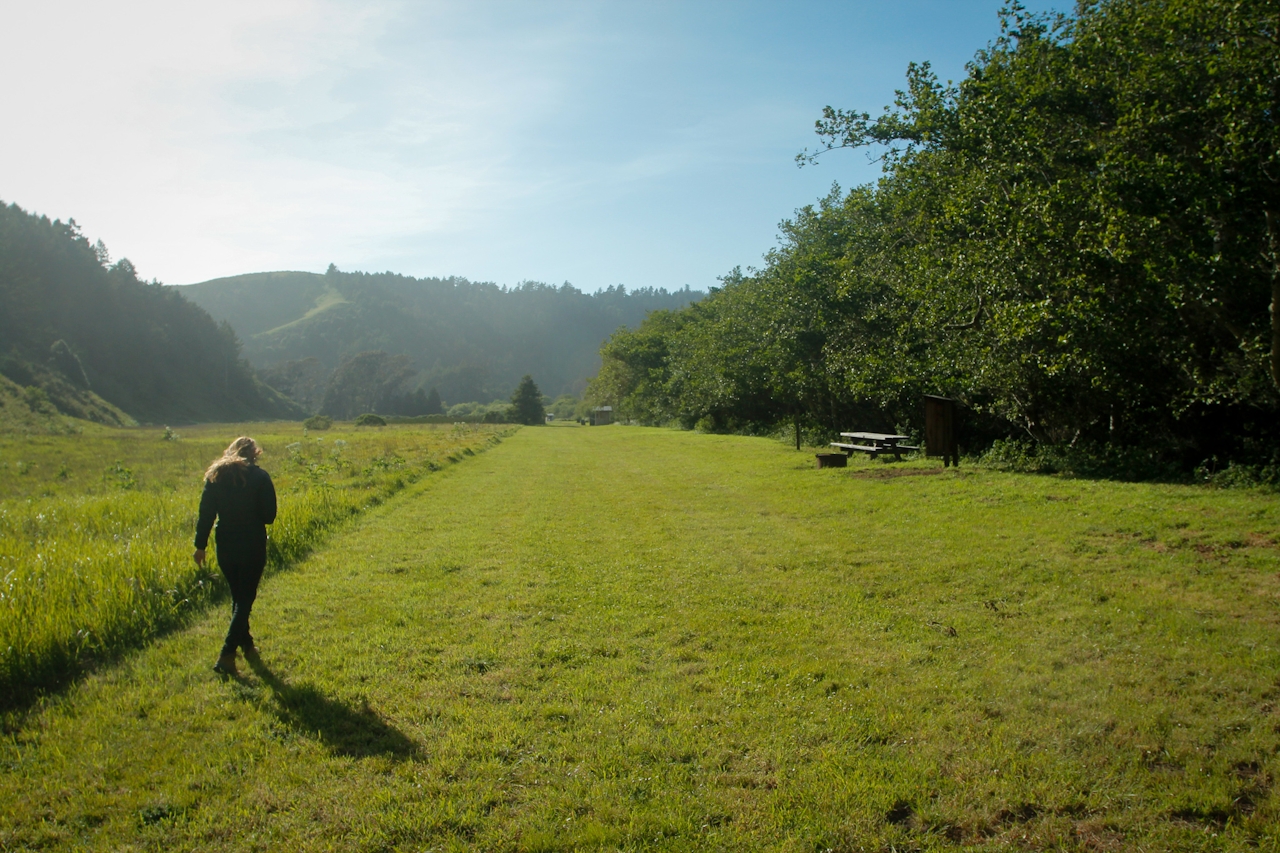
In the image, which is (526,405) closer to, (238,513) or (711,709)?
(238,513)

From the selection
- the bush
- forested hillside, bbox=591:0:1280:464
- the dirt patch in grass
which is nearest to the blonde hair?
forested hillside, bbox=591:0:1280:464

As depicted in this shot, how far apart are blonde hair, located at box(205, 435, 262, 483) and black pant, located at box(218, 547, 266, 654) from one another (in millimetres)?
565

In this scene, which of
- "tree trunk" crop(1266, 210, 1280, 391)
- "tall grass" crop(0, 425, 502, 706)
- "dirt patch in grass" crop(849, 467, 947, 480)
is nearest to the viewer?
"tall grass" crop(0, 425, 502, 706)

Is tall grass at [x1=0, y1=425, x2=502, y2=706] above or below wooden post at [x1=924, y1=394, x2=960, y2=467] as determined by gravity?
below

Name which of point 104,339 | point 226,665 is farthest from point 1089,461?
point 104,339

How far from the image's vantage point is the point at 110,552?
771cm

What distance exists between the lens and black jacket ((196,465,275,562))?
18.0 feet

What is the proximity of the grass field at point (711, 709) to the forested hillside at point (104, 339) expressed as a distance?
2832 inches

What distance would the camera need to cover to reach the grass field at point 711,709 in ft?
10.8

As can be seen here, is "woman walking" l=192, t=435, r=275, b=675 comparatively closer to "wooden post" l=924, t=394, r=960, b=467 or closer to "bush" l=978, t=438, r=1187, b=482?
"bush" l=978, t=438, r=1187, b=482

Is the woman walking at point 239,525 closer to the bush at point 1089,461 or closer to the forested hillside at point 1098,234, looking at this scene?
the forested hillside at point 1098,234

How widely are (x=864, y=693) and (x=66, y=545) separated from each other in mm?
9132

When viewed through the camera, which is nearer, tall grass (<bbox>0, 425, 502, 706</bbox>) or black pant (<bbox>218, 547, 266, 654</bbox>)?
black pant (<bbox>218, 547, 266, 654</bbox>)

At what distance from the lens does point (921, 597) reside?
6.66m
